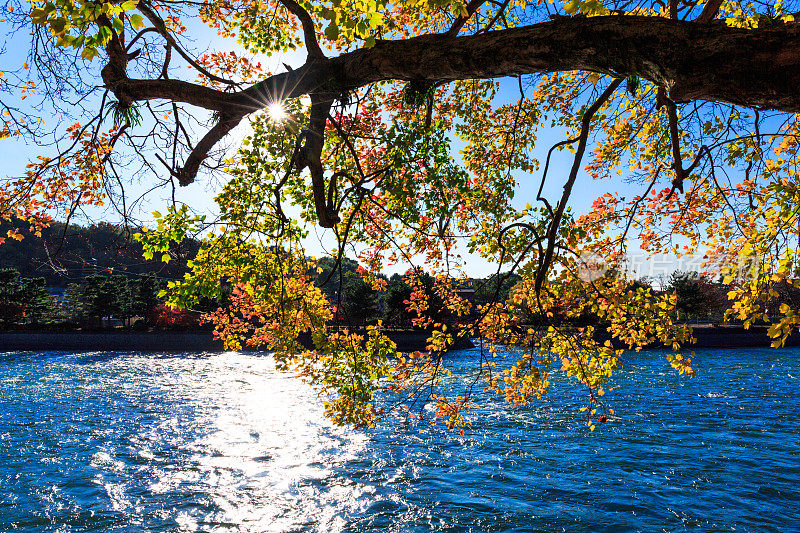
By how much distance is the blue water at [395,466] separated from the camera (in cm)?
857

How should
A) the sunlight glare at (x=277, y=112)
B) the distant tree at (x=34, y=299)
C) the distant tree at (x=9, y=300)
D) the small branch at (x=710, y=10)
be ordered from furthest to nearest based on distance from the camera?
the distant tree at (x=34, y=299)
the distant tree at (x=9, y=300)
the small branch at (x=710, y=10)
the sunlight glare at (x=277, y=112)

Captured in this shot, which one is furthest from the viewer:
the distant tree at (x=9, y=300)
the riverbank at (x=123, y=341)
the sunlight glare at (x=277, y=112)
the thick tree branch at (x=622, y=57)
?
the distant tree at (x=9, y=300)

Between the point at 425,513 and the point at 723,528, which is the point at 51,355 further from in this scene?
the point at 723,528

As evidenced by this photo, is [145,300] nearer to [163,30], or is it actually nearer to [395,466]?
[395,466]

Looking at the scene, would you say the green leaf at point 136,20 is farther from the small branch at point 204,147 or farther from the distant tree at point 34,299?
the distant tree at point 34,299

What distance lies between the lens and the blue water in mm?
8570

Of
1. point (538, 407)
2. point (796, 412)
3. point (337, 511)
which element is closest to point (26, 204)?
point (337, 511)

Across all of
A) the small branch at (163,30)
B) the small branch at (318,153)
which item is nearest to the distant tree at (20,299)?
the small branch at (163,30)

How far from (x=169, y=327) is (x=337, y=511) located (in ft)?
128

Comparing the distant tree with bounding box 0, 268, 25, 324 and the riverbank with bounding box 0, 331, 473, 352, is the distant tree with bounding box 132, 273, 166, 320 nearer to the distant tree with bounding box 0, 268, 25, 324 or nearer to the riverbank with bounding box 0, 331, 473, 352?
the riverbank with bounding box 0, 331, 473, 352

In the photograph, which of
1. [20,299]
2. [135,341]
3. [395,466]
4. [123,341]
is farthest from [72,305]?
[395,466]

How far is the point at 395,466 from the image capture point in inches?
444

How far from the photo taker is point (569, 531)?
800 centimetres

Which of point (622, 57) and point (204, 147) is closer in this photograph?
point (622, 57)
